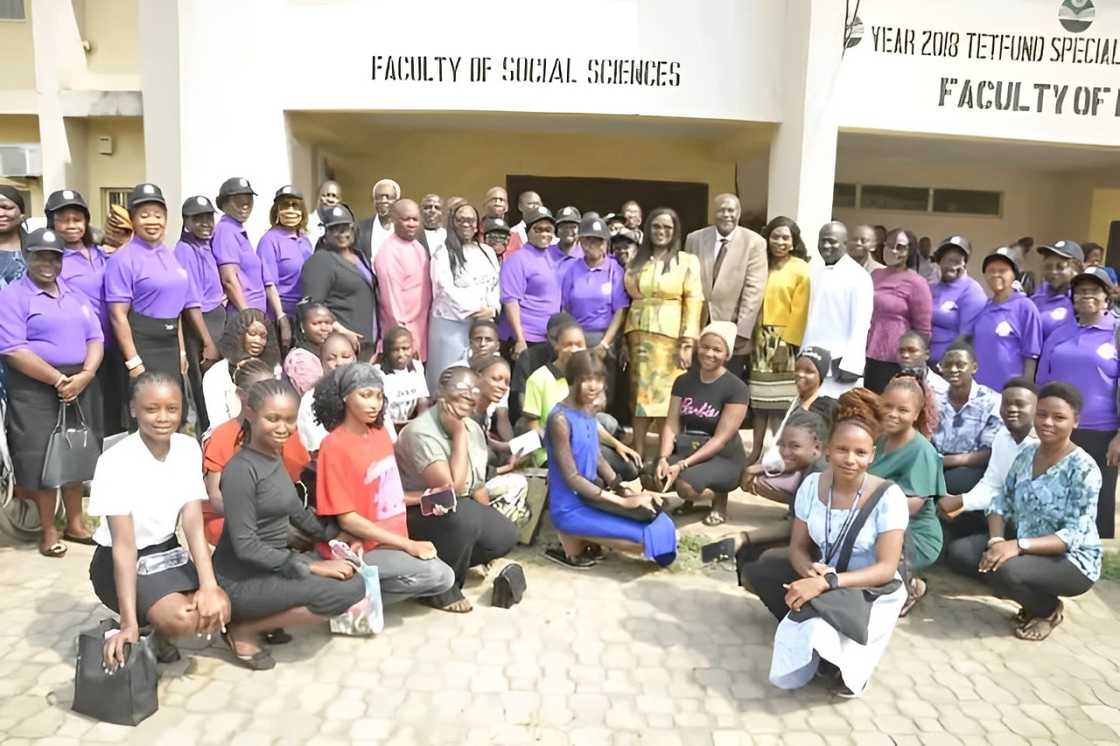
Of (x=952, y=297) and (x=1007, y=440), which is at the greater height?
(x=952, y=297)

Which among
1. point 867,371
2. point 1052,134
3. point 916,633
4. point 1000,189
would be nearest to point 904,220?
point 1000,189

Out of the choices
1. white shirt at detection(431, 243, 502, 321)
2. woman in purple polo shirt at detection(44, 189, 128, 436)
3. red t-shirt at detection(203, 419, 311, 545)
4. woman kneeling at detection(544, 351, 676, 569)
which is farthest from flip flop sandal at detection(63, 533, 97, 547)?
woman kneeling at detection(544, 351, 676, 569)

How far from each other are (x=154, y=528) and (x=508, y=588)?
1562 millimetres

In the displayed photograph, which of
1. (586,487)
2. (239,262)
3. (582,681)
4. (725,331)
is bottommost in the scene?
(582,681)

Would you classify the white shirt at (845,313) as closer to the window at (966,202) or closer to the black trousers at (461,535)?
the black trousers at (461,535)

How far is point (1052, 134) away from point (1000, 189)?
11.1ft

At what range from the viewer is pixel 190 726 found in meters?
2.83

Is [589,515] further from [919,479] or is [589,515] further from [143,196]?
[143,196]

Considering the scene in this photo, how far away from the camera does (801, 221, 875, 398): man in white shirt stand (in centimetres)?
507

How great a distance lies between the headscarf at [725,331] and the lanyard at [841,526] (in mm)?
1757

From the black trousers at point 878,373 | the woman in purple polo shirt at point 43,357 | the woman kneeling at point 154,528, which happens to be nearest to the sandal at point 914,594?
the black trousers at point 878,373

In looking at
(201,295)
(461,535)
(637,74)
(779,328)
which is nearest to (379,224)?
(201,295)

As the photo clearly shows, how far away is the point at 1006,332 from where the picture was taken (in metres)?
5.04

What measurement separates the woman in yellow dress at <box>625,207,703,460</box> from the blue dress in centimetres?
129
